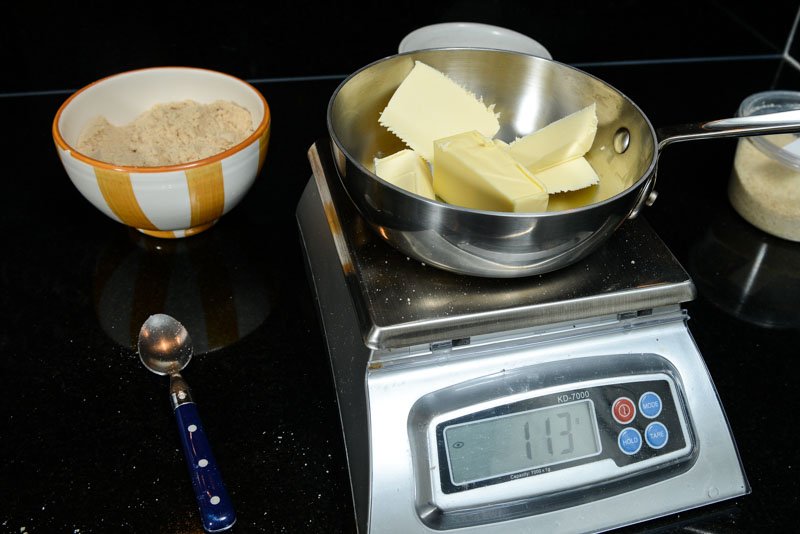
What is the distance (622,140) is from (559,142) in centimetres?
7

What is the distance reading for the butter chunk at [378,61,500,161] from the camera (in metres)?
0.71

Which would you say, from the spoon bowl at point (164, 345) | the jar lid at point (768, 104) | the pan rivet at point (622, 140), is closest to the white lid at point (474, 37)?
the jar lid at point (768, 104)

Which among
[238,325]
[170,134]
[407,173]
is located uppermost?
[407,173]

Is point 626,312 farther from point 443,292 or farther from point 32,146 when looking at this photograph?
point 32,146

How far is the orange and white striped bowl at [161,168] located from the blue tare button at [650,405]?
490mm

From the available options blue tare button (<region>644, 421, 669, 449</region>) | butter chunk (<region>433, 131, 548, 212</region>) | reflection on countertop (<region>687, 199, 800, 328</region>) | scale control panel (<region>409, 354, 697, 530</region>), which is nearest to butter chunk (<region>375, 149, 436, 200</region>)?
butter chunk (<region>433, 131, 548, 212</region>)

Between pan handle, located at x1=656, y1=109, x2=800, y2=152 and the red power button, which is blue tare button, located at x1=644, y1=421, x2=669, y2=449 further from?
pan handle, located at x1=656, y1=109, x2=800, y2=152

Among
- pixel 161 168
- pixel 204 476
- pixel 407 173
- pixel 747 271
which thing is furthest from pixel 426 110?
pixel 747 271

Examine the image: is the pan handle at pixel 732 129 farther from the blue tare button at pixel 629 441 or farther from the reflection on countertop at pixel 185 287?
the reflection on countertop at pixel 185 287

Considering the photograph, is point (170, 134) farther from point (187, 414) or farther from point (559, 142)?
point (559, 142)

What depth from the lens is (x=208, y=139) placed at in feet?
2.89

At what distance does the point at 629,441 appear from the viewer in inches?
25.2

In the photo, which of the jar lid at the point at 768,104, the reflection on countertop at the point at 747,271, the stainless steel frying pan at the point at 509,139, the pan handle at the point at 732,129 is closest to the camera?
the stainless steel frying pan at the point at 509,139

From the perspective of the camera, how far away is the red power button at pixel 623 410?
0.64 metres
